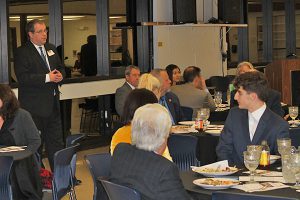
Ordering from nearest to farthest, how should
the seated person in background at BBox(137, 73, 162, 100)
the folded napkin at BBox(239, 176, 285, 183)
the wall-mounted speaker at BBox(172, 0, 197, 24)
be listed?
1. the folded napkin at BBox(239, 176, 285, 183)
2. the seated person in background at BBox(137, 73, 162, 100)
3. the wall-mounted speaker at BBox(172, 0, 197, 24)

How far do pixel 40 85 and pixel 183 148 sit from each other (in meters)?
2.59

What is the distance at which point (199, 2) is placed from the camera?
1338cm

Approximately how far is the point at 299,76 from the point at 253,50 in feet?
13.4

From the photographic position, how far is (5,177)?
5.10 metres

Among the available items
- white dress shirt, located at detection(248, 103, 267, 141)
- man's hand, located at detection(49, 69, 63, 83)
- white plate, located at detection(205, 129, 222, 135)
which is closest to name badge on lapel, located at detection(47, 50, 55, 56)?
man's hand, located at detection(49, 69, 63, 83)

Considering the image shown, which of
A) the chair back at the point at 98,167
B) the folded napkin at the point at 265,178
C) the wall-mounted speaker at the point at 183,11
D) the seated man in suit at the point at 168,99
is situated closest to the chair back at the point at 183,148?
the chair back at the point at 98,167

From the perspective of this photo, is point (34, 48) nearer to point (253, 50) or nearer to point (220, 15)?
point (220, 15)

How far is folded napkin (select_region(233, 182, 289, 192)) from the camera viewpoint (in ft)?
12.4

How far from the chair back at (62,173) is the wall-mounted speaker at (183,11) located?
687cm

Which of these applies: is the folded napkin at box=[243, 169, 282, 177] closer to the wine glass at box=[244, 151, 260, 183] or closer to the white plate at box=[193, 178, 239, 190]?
the wine glass at box=[244, 151, 260, 183]

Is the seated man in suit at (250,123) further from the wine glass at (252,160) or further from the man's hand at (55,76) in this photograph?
the man's hand at (55,76)

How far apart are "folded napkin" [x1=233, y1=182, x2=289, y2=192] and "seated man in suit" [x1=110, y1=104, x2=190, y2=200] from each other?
0.41m

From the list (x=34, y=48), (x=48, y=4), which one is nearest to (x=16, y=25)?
(x=48, y=4)

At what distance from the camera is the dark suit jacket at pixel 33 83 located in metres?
7.70
